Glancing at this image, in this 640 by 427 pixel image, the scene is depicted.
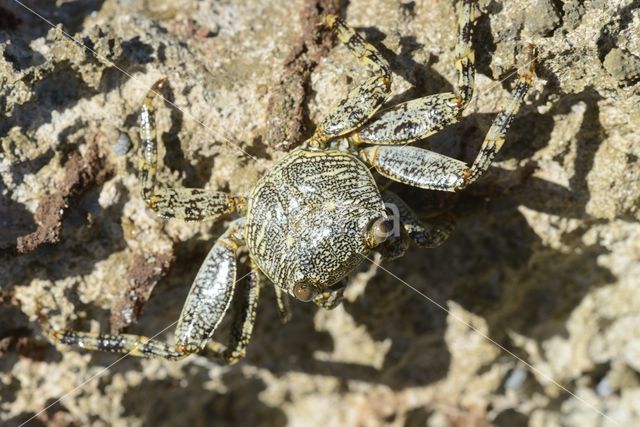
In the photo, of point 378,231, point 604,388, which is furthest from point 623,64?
point 604,388

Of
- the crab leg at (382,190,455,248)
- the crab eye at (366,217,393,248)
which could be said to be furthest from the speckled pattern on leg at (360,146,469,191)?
the crab eye at (366,217,393,248)

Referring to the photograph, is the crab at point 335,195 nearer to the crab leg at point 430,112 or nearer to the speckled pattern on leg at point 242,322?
the crab leg at point 430,112

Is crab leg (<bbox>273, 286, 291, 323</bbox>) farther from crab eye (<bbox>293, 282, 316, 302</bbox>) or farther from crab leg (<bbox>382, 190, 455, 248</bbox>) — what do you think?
crab leg (<bbox>382, 190, 455, 248</bbox>)

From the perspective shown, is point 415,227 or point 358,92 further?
point 415,227

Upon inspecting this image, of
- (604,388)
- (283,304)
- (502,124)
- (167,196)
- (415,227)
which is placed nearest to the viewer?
(502,124)

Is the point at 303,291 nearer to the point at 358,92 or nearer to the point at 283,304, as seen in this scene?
the point at 283,304

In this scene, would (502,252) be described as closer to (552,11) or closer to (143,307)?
(552,11)
